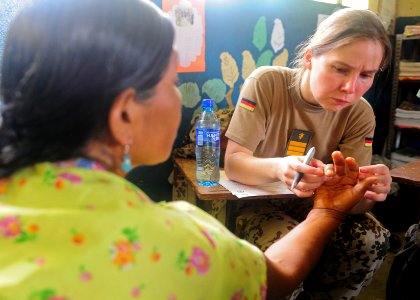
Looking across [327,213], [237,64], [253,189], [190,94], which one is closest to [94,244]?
[327,213]

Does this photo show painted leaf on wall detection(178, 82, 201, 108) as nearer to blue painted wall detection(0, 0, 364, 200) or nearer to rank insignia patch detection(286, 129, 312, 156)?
blue painted wall detection(0, 0, 364, 200)

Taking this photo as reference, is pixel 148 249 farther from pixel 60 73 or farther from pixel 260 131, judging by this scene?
pixel 260 131

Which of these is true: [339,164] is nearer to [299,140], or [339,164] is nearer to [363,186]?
[363,186]

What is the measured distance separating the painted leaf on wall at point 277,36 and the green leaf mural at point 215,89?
1.54ft

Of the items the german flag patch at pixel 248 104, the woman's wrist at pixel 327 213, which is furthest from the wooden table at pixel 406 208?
the woman's wrist at pixel 327 213

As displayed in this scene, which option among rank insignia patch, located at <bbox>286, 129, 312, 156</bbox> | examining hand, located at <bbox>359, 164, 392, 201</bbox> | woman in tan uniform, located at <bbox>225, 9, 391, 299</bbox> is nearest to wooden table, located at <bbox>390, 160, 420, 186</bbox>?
woman in tan uniform, located at <bbox>225, 9, 391, 299</bbox>

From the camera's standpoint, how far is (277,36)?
8.46 ft

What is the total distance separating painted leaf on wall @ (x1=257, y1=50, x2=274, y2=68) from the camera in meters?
2.54

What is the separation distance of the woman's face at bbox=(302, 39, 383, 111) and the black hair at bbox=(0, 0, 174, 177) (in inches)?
34.3

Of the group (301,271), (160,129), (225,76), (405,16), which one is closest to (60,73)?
(160,129)

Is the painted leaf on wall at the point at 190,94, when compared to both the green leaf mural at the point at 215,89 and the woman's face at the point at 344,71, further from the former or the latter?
the woman's face at the point at 344,71

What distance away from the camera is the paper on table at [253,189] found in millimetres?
1367

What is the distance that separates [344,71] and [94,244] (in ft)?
3.65

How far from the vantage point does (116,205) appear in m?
0.54
